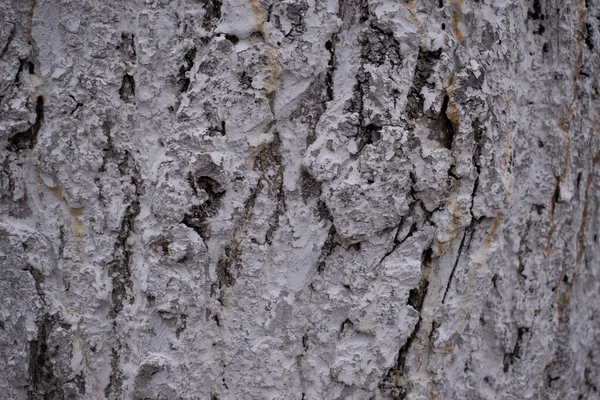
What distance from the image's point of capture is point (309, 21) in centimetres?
61

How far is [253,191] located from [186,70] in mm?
172

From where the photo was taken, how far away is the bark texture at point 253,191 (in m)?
0.62

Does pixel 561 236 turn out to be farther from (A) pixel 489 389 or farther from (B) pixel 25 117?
(B) pixel 25 117

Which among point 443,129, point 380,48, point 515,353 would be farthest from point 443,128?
point 515,353

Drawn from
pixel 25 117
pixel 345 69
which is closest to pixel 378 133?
pixel 345 69

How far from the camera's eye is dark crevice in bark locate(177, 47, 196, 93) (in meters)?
0.63

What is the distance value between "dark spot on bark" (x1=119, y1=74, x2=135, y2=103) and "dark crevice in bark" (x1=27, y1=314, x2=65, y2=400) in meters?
0.31

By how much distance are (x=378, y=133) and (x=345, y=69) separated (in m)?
0.09

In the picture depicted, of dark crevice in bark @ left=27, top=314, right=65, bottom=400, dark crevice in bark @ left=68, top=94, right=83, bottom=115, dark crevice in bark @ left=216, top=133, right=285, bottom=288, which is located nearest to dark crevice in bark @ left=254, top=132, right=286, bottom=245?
dark crevice in bark @ left=216, top=133, right=285, bottom=288

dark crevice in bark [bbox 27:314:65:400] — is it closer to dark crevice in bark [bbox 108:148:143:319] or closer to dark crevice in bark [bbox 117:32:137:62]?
dark crevice in bark [bbox 108:148:143:319]

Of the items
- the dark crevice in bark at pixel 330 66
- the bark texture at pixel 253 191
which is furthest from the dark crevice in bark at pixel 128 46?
the dark crevice in bark at pixel 330 66

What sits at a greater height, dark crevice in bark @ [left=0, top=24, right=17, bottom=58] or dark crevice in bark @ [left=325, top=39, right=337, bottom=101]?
dark crevice in bark @ [left=325, top=39, right=337, bottom=101]

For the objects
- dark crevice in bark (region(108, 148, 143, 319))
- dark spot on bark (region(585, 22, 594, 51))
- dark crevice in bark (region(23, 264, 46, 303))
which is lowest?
dark crevice in bark (region(23, 264, 46, 303))

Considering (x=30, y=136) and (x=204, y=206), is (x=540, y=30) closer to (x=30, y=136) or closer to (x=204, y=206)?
(x=204, y=206)
